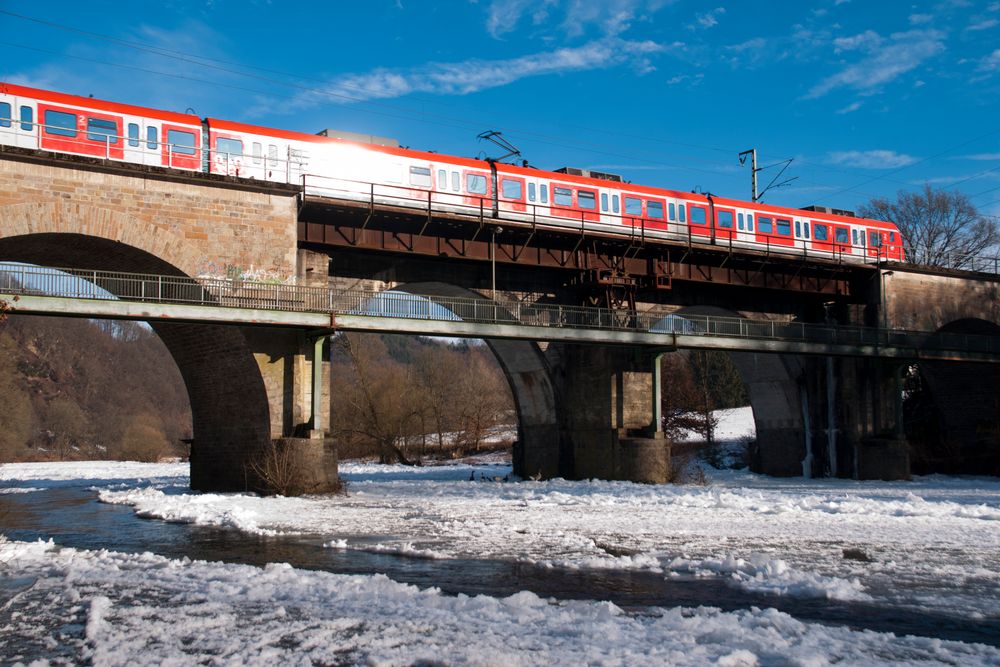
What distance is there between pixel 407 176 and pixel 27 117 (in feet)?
37.3

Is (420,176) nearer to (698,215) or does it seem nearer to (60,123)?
(60,123)

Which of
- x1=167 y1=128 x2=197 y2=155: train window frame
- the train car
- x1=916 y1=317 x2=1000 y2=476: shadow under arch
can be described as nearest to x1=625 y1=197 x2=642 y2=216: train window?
x1=916 y1=317 x2=1000 y2=476: shadow under arch

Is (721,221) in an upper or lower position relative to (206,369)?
upper

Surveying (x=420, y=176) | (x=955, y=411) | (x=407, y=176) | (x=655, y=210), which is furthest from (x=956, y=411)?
(x=407, y=176)

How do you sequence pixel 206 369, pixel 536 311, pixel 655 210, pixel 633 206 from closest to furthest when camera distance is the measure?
pixel 206 369
pixel 536 311
pixel 633 206
pixel 655 210

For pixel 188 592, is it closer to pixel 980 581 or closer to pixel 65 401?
pixel 980 581

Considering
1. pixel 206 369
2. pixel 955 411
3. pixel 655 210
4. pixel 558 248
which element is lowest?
pixel 955 411

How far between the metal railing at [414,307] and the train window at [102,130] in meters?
3.84

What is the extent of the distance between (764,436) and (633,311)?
38.8ft

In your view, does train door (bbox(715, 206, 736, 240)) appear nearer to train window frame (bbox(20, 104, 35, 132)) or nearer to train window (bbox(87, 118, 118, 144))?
train window (bbox(87, 118, 118, 144))

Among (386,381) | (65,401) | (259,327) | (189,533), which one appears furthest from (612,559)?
(65,401)

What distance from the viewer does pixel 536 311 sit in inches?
1367

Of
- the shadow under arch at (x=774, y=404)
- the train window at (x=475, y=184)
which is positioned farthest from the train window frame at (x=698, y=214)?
the train window at (x=475, y=184)

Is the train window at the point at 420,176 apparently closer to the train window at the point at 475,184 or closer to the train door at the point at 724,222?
the train window at the point at 475,184
